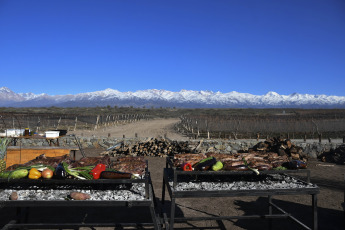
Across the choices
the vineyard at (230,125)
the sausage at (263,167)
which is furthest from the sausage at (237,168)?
the vineyard at (230,125)

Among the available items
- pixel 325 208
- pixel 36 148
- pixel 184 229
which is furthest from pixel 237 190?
pixel 36 148

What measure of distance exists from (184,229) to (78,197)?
8.64ft

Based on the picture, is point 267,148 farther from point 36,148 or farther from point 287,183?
point 36,148

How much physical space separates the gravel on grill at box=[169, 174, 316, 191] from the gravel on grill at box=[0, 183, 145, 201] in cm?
62

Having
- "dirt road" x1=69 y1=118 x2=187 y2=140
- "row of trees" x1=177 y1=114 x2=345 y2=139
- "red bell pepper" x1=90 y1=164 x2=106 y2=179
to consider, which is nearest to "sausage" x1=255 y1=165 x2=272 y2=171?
"red bell pepper" x1=90 y1=164 x2=106 y2=179

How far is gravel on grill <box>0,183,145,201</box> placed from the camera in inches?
147

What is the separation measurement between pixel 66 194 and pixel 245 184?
114 inches

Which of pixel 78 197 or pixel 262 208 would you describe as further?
pixel 262 208


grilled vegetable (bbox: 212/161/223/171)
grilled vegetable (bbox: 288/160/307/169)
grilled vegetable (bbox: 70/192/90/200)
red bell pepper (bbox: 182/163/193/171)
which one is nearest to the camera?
grilled vegetable (bbox: 70/192/90/200)

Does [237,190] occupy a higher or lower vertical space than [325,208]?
higher

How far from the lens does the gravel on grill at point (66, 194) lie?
12.2ft

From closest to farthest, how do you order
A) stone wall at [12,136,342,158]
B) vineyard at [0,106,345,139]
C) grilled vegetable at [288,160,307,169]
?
grilled vegetable at [288,160,307,169] → stone wall at [12,136,342,158] → vineyard at [0,106,345,139]

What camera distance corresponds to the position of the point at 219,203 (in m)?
7.11

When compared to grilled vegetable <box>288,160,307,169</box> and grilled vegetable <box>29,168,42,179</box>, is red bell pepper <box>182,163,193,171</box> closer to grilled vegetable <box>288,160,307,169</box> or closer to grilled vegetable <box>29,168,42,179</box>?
grilled vegetable <box>288,160,307,169</box>
